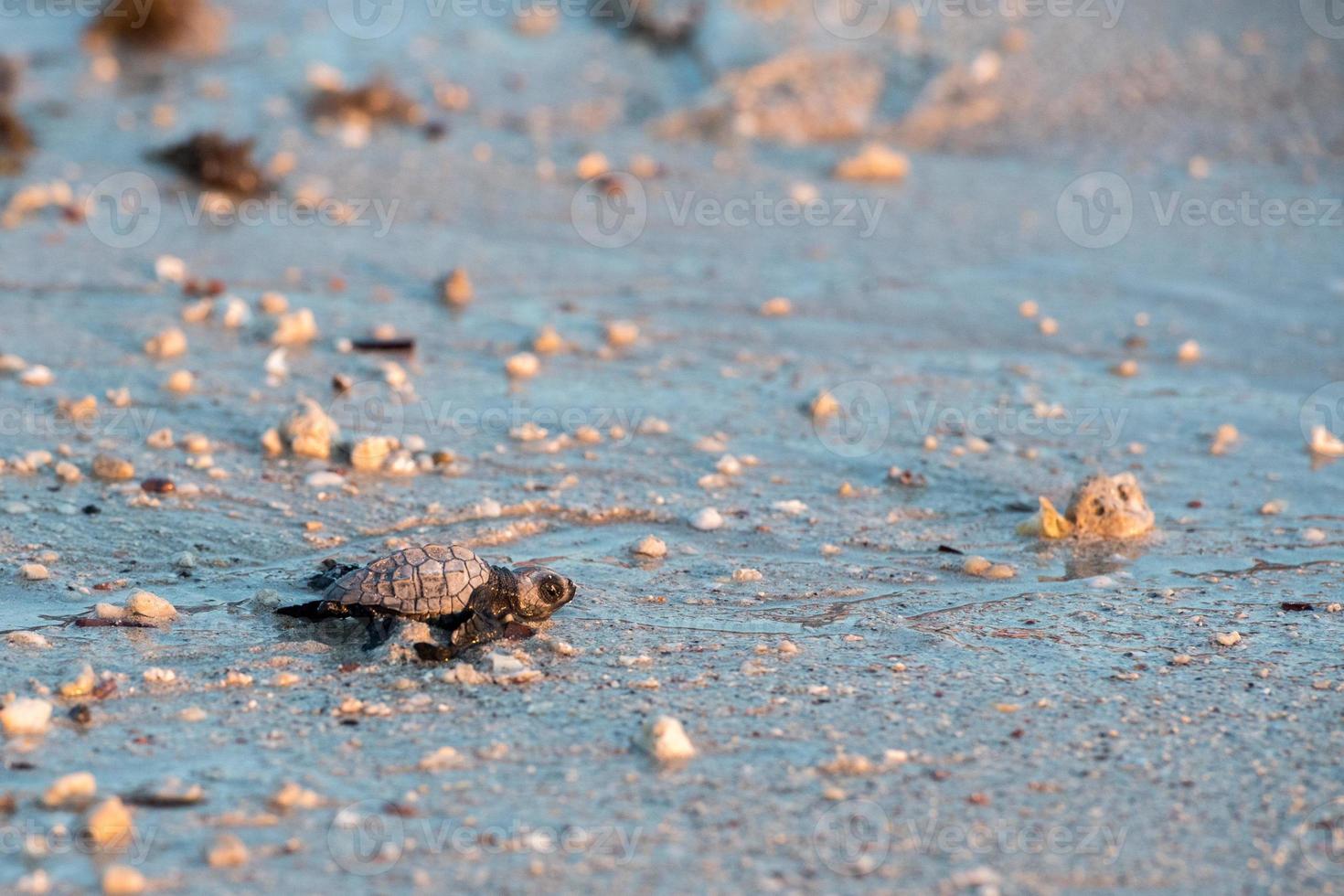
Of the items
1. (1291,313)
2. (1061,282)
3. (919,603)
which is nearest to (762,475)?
(919,603)

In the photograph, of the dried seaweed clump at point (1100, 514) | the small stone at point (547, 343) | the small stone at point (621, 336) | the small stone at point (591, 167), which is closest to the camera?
the dried seaweed clump at point (1100, 514)

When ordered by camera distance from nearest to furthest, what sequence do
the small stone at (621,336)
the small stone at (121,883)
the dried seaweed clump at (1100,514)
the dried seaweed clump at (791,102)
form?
the small stone at (121,883)
the dried seaweed clump at (1100,514)
the small stone at (621,336)
the dried seaweed clump at (791,102)

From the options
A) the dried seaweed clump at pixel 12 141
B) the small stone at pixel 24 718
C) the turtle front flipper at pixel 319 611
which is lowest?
the small stone at pixel 24 718

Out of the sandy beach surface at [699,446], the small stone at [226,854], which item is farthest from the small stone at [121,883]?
the small stone at [226,854]

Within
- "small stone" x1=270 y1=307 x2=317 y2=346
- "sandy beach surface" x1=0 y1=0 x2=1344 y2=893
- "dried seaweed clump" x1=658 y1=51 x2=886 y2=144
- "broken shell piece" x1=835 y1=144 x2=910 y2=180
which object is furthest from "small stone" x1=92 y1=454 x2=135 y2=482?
"dried seaweed clump" x1=658 y1=51 x2=886 y2=144

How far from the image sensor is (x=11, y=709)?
123 inches

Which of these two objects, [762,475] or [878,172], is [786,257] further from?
[762,475]

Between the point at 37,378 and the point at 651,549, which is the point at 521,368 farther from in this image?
the point at 37,378

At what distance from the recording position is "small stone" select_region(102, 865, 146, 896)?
2.55 metres

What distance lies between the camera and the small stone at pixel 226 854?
2.66m

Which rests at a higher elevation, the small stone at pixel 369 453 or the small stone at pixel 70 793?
the small stone at pixel 369 453

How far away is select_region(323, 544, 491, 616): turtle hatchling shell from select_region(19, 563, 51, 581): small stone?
0.89 meters

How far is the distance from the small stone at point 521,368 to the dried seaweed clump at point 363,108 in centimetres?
384

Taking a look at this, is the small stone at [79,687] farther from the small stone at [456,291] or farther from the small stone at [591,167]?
the small stone at [591,167]
